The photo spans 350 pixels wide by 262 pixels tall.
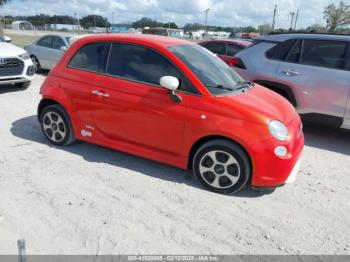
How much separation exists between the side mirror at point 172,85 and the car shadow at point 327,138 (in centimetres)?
302

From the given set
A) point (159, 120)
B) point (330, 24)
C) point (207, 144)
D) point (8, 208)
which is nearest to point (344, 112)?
point (207, 144)

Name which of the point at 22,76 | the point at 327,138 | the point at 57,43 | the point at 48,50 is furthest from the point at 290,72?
the point at 48,50

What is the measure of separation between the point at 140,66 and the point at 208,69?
87 cm

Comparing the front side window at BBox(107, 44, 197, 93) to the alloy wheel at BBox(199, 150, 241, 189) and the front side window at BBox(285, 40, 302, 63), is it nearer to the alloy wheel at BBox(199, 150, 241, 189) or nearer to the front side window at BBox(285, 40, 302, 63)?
the alloy wheel at BBox(199, 150, 241, 189)

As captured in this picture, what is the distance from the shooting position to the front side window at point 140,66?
4.07 metres

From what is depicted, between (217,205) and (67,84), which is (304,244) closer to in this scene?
(217,205)

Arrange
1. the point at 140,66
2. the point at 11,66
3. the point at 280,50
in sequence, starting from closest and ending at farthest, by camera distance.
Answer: the point at 140,66 < the point at 280,50 < the point at 11,66

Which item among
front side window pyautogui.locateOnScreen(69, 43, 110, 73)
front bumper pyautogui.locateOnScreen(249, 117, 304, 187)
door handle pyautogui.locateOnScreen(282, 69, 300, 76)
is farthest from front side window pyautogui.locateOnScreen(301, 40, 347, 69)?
front side window pyautogui.locateOnScreen(69, 43, 110, 73)

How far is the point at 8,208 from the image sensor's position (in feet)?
11.3

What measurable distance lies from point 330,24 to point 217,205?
46.4 meters

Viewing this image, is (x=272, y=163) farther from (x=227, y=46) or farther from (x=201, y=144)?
(x=227, y=46)

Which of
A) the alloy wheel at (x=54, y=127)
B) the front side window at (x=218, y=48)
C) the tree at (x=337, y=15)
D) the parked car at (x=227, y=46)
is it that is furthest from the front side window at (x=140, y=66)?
the tree at (x=337, y=15)

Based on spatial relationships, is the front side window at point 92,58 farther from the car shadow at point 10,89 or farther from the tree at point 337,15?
the tree at point 337,15

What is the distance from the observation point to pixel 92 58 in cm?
465
